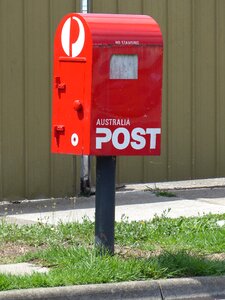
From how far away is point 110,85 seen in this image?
8969 millimetres

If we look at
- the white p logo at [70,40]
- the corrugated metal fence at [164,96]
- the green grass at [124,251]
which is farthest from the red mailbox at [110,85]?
the corrugated metal fence at [164,96]

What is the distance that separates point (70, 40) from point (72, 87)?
36 centimetres

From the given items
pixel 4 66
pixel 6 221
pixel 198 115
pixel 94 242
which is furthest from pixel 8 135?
pixel 94 242

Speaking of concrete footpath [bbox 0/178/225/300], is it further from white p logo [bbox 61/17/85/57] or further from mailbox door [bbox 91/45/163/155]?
white p logo [bbox 61/17/85/57]

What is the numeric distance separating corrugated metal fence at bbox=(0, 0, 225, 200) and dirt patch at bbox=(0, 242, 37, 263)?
283 cm

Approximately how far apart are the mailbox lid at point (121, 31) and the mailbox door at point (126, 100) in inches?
2.1

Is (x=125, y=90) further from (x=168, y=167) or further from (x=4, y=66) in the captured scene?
(x=168, y=167)

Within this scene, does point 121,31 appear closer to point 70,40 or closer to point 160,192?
point 70,40

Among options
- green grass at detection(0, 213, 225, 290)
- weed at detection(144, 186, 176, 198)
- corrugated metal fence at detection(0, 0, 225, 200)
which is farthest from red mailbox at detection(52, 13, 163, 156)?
weed at detection(144, 186, 176, 198)

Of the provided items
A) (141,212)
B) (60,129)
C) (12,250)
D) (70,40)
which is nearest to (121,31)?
(70,40)

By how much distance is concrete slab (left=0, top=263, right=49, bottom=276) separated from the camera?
897 cm

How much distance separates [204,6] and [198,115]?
1330mm

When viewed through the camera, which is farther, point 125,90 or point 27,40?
point 27,40

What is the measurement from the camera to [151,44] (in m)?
9.06
